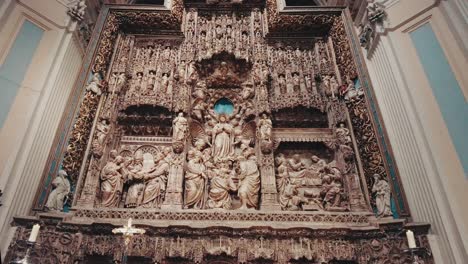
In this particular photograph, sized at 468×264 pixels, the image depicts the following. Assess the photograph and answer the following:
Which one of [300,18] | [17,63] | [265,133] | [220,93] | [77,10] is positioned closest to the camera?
[17,63]

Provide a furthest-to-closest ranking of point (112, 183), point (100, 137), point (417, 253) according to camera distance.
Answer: point (100, 137) → point (112, 183) → point (417, 253)

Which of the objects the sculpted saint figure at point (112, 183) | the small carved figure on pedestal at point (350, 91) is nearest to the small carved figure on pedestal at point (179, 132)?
the sculpted saint figure at point (112, 183)

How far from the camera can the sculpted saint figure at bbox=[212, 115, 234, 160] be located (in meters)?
7.72

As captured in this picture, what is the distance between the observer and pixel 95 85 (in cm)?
790

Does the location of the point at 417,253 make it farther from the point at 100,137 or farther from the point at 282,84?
the point at 100,137

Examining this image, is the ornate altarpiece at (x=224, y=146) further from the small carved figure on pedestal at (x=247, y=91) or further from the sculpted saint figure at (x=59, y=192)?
the sculpted saint figure at (x=59, y=192)

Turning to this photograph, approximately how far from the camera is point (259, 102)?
326 inches

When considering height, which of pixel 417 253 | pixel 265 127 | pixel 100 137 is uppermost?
pixel 265 127

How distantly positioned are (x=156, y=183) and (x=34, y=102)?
9.40 ft

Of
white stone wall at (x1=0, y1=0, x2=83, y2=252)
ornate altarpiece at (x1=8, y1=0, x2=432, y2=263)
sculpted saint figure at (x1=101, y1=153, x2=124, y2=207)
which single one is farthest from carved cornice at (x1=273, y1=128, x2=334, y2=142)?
white stone wall at (x1=0, y1=0, x2=83, y2=252)

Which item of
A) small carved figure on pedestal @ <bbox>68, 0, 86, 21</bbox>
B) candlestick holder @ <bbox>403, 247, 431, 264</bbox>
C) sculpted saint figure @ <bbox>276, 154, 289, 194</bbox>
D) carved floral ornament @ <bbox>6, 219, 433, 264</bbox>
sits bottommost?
candlestick holder @ <bbox>403, 247, 431, 264</bbox>

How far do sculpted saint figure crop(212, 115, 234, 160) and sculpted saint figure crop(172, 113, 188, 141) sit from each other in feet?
2.42

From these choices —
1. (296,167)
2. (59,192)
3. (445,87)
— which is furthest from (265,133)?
(59,192)

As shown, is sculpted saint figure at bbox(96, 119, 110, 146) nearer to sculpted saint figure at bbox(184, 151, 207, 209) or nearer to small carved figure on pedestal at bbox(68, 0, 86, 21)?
sculpted saint figure at bbox(184, 151, 207, 209)
